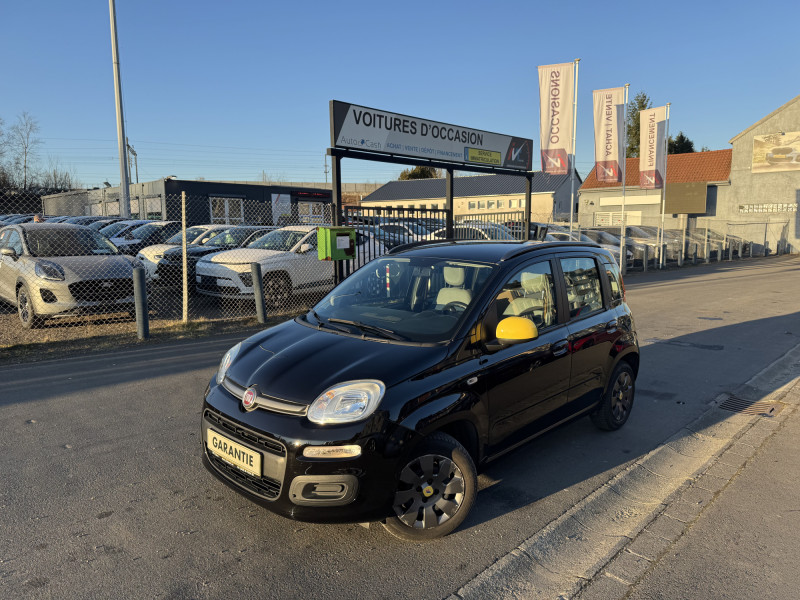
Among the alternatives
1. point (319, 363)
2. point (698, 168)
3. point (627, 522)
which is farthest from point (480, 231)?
point (698, 168)

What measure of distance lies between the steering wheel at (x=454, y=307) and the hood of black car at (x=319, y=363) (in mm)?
414

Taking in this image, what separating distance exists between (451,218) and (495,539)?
30.0ft

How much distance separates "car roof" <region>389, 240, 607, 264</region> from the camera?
3.89m

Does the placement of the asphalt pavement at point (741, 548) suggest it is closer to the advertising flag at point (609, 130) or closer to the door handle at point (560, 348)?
the door handle at point (560, 348)

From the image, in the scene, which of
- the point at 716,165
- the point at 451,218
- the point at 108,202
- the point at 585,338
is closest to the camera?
the point at 585,338

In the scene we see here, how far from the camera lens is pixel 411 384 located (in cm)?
291

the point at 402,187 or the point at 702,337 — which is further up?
the point at 402,187

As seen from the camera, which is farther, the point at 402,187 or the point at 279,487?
the point at 402,187

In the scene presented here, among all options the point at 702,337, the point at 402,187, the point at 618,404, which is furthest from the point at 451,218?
the point at 402,187

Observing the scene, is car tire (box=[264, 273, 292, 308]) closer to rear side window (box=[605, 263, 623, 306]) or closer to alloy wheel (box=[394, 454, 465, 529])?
rear side window (box=[605, 263, 623, 306])

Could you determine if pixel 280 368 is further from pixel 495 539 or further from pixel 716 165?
pixel 716 165

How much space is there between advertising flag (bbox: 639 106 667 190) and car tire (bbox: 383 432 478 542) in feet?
68.6

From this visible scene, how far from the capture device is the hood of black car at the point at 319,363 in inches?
114

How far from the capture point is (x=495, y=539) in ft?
10.0
